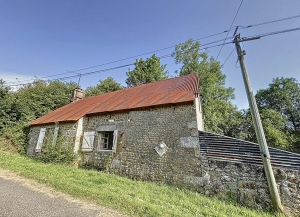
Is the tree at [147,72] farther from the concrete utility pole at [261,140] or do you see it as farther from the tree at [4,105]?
the concrete utility pole at [261,140]

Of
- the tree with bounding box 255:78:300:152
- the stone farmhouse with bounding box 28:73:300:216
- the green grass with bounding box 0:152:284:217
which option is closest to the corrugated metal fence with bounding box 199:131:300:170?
the stone farmhouse with bounding box 28:73:300:216

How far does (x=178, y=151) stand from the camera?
610cm

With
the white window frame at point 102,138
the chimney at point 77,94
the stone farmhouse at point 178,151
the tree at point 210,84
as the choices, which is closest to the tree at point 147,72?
the tree at point 210,84

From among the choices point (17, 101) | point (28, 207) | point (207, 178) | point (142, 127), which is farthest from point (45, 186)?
point (17, 101)

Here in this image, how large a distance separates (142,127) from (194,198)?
363 cm

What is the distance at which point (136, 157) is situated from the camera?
684 centimetres

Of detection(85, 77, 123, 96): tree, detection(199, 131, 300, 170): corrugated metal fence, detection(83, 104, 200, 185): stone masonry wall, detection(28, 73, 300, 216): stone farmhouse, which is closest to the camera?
detection(199, 131, 300, 170): corrugated metal fence

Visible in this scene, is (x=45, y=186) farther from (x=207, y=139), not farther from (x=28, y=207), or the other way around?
(x=207, y=139)

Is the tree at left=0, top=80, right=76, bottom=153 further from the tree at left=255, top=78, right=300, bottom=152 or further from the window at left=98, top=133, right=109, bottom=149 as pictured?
the tree at left=255, top=78, right=300, bottom=152

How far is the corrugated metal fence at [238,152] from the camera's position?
178 inches

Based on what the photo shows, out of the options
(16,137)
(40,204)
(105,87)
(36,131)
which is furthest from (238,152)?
(105,87)

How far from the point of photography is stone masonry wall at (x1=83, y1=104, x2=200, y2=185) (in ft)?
19.5

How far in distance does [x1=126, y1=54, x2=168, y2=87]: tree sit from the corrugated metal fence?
16335 mm

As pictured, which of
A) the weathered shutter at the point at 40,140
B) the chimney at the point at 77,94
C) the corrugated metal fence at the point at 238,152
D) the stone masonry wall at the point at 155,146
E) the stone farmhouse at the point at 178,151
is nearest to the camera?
the corrugated metal fence at the point at 238,152
